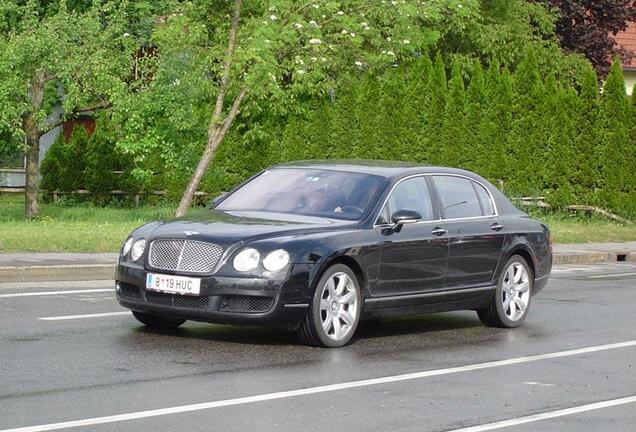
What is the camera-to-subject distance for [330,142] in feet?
112

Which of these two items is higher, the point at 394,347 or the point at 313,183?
the point at 313,183

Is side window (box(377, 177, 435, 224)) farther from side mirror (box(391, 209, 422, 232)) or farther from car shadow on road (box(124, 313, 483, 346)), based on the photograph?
car shadow on road (box(124, 313, 483, 346))

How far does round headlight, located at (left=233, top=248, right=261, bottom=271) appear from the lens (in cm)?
1170

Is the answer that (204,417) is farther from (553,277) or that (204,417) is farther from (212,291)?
(553,277)

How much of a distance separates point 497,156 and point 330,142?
3851mm

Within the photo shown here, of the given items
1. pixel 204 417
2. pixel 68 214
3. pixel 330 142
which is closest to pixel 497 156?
pixel 330 142

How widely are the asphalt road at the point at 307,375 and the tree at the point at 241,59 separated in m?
14.6

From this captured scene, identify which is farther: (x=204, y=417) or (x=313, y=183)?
(x=313, y=183)

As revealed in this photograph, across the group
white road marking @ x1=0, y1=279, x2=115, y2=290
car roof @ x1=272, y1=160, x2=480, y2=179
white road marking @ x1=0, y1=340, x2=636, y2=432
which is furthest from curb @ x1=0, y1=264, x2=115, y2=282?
white road marking @ x1=0, y1=340, x2=636, y2=432

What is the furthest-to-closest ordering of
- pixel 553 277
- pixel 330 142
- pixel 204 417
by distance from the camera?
pixel 330 142 < pixel 553 277 < pixel 204 417

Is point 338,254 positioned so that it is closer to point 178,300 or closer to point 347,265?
point 347,265

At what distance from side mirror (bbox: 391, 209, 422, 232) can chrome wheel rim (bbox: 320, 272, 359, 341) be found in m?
0.77

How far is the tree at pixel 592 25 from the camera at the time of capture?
43.8 m

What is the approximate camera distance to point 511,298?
14.3m
